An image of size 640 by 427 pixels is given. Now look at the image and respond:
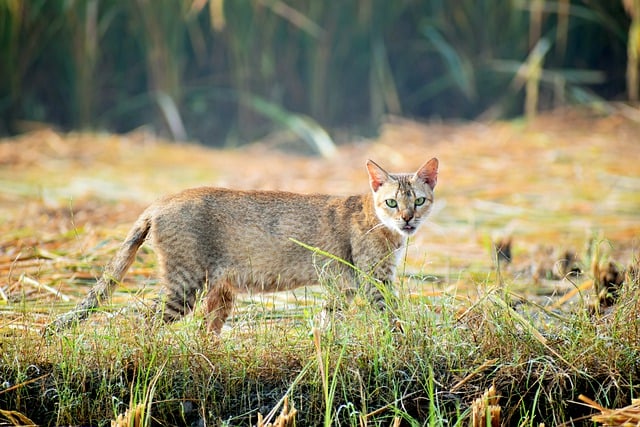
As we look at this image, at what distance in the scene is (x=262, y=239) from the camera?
12.3 ft

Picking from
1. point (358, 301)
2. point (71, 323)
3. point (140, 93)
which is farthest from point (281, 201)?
point (140, 93)

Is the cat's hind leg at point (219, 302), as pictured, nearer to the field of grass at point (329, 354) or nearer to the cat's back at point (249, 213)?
the field of grass at point (329, 354)

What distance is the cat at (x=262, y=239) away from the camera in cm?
357

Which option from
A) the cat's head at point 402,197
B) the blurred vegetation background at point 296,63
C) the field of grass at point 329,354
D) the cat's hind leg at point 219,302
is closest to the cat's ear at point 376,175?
the cat's head at point 402,197

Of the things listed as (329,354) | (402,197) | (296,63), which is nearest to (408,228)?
(402,197)

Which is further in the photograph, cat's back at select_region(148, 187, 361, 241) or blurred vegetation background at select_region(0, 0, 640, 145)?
blurred vegetation background at select_region(0, 0, 640, 145)

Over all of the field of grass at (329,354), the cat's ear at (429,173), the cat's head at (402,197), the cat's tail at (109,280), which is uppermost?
the cat's ear at (429,173)

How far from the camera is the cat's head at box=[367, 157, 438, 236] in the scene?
3727 mm

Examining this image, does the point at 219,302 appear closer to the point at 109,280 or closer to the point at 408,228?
the point at 109,280

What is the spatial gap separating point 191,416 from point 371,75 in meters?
5.95

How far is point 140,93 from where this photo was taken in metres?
8.97

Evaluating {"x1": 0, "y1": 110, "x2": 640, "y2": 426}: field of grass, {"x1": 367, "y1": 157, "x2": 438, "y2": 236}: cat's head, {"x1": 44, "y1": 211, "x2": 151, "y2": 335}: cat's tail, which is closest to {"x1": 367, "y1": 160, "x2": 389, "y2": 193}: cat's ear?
{"x1": 367, "y1": 157, "x2": 438, "y2": 236}: cat's head

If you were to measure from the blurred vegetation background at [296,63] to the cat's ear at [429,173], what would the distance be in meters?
3.78

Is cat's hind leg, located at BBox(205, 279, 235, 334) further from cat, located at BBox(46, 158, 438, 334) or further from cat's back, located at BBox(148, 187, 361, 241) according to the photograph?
cat's back, located at BBox(148, 187, 361, 241)
